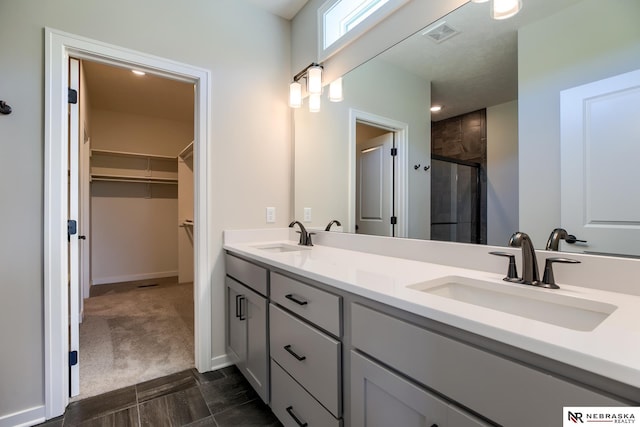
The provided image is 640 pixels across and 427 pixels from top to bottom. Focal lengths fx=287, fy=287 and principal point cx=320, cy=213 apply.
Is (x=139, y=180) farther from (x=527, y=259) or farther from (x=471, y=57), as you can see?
(x=527, y=259)

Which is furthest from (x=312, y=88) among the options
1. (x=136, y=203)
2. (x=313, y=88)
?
(x=136, y=203)

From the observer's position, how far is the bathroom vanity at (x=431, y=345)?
20.5 inches

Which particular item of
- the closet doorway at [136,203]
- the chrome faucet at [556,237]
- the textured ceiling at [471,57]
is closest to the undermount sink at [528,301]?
the chrome faucet at [556,237]

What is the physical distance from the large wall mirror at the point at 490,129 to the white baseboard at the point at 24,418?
1.91m

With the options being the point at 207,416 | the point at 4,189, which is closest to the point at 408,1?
the point at 4,189

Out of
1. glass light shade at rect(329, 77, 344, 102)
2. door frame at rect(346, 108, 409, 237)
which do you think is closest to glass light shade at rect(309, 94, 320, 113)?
glass light shade at rect(329, 77, 344, 102)

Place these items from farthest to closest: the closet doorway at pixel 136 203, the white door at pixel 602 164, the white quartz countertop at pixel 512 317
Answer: the closet doorway at pixel 136 203 < the white door at pixel 602 164 < the white quartz countertop at pixel 512 317

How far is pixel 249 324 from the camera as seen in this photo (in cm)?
166

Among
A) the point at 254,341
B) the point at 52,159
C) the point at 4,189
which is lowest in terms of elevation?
the point at 254,341

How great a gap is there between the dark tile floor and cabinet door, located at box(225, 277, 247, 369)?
0.18 metres

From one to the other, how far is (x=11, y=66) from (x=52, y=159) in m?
0.47

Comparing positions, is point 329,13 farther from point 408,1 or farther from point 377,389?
point 377,389

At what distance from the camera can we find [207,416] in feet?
4.97

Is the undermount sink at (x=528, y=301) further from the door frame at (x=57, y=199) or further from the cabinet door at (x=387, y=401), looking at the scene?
the door frame at (x=57, y=199)
